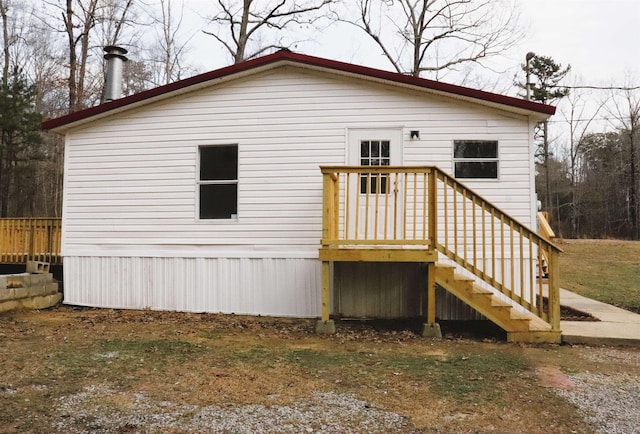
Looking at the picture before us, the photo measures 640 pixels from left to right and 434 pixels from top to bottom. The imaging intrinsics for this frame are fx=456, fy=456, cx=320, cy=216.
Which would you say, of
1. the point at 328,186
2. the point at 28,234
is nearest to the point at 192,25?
the point at 28,234

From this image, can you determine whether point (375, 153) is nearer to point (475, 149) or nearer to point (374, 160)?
point (374, 160)

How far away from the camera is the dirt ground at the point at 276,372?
3322 millimetres

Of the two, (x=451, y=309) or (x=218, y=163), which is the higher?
(x=218, y=163)

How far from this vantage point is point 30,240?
899cm

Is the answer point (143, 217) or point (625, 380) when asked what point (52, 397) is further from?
point (625, 380)

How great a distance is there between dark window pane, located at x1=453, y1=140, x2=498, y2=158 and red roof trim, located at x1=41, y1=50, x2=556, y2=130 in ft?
2.05

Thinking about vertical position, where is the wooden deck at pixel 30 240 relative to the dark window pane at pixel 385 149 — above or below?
below

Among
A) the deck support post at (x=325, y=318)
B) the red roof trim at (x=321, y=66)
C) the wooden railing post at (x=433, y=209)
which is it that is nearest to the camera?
the wooden railing post at (x=433, y=209)

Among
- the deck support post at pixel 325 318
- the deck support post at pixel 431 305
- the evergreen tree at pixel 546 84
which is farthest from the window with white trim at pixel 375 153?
the evergreen tree at pixel 546 84

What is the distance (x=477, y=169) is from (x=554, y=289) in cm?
218

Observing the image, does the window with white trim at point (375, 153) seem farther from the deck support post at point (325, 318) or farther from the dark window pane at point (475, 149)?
the deck support post at point (325, 318)

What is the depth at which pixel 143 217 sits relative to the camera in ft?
24.9

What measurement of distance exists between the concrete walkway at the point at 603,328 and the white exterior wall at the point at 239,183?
1.70 metres

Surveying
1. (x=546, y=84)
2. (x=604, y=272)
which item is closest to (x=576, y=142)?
(x=546, y=84)
